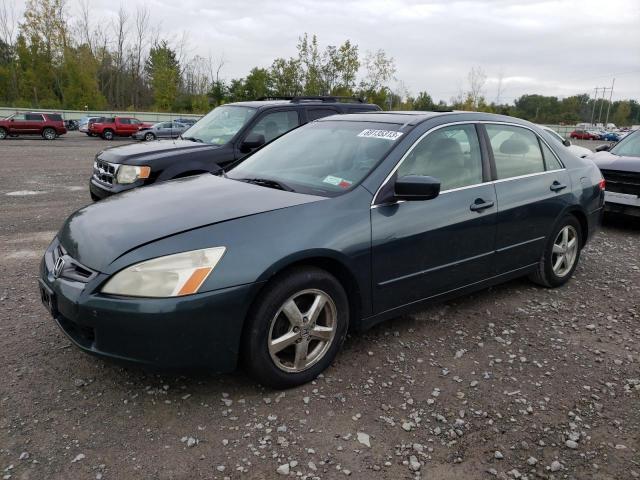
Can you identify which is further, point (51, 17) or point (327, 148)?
point (51, 17)

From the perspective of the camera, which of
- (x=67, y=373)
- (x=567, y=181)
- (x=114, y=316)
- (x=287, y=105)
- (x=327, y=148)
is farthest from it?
(x=287, y=105)

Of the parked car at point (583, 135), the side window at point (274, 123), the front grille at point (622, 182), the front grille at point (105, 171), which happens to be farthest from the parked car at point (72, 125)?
the parked car at point (583, 135)

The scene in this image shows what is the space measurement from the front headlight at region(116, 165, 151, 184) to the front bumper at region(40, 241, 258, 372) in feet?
11.5

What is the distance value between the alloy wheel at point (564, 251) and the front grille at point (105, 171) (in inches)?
194

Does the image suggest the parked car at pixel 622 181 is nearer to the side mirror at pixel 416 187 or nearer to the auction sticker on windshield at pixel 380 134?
the auction sticker on windshield at pixel 380 134

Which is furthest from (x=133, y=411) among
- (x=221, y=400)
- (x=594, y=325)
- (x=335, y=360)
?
(x=594, y=325)

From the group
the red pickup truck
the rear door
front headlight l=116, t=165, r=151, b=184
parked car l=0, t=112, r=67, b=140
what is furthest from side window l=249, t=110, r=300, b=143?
the red pickup truck

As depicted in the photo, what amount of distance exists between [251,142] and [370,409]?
4.52 m

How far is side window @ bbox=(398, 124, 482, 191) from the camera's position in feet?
12.0

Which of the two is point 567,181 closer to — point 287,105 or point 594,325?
point 594,325

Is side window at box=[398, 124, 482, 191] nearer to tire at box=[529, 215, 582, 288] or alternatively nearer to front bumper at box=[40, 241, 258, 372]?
tire at box=[529, 215, 582, 288]

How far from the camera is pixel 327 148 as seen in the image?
3.94 meters

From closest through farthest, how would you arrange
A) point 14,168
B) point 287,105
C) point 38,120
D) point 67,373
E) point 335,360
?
1. point 67,373
2. point 335,360
3. point 287,105
4. point 14,168
5. point 38,120

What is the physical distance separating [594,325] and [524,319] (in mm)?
549
